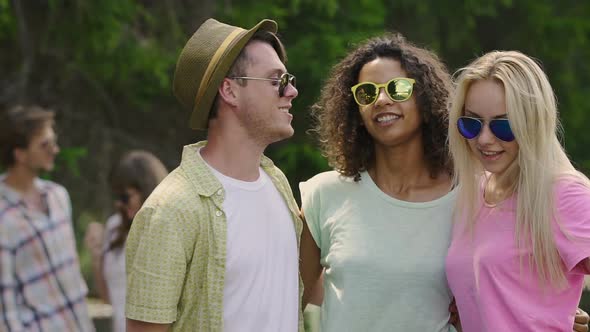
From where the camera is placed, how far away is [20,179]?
565cm

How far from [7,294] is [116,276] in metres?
0.75

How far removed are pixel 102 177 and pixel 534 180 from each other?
837cm

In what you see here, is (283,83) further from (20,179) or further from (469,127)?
(20,179)

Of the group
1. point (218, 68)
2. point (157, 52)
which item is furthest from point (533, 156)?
point (157, 52)

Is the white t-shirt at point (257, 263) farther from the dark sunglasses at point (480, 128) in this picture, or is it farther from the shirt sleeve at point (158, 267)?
the dark sunglasses at point (480, 128)

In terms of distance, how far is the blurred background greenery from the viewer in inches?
394

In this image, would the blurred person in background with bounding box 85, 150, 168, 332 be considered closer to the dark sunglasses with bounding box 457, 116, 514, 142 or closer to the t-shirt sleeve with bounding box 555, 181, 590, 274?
the dark sunglasses with bounding box 457, 116, 514, 142

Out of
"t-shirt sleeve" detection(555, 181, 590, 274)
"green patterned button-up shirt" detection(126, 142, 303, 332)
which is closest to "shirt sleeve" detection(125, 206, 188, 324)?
"green patterned button-up shirt" detection(126, 142, 303, 332)

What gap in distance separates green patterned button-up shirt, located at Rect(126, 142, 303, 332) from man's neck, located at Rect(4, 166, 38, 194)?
2.65 metres

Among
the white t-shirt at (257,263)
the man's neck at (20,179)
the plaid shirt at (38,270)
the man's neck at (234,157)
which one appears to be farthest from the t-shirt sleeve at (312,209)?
the man's neck at (20,179)

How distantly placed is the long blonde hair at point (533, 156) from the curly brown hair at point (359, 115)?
434 millimetres

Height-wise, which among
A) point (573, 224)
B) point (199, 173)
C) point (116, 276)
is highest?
point (199, 173)

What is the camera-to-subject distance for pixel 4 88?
1050 cm

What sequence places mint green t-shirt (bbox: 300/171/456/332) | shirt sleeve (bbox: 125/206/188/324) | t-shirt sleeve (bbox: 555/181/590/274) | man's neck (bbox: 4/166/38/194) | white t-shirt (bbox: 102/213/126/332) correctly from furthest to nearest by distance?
white t-shirt (bbox: 102/213/126/332) → man's neck (bbox: 4/166/38/194) → mint green t-shirt (bbox: 300/171/456/332) → t-shirt sleeve (bbox: 555/181/590/274) → shirt sleeve (bbox: 125/206/188/324)
